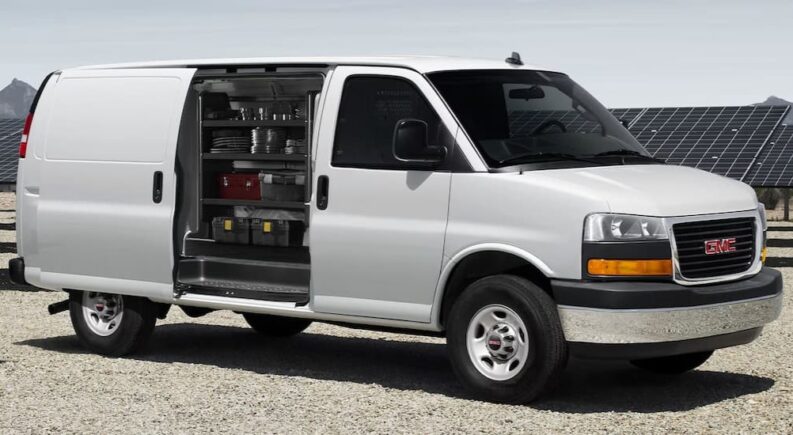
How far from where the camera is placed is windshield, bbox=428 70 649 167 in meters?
8.38

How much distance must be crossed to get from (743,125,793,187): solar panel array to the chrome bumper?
21.6 meters

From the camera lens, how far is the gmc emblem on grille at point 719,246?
7.96 m

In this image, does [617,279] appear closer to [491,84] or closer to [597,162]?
[597,162]

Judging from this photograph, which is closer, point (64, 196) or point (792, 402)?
point (792, 402)

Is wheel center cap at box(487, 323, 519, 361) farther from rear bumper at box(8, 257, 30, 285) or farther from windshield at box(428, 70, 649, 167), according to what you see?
rear bumper at box(8, 257, 30, 285)

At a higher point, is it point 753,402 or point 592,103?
point 592,103

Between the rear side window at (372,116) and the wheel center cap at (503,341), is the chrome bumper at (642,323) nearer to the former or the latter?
the wheel center cap at (503,341)

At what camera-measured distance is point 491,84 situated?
8.88m

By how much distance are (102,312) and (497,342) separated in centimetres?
401

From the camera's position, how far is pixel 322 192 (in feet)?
29.2

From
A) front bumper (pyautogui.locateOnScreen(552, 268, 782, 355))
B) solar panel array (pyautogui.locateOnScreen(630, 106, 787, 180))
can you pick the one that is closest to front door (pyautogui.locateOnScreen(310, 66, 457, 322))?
front bumper (pyautogui.locateOnScreen(552, 268, 782, 355))

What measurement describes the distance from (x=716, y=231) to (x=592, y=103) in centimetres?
179

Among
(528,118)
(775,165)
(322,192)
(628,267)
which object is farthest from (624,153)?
(775,165)

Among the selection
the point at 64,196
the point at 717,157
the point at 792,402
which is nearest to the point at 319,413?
the point at 792,402
